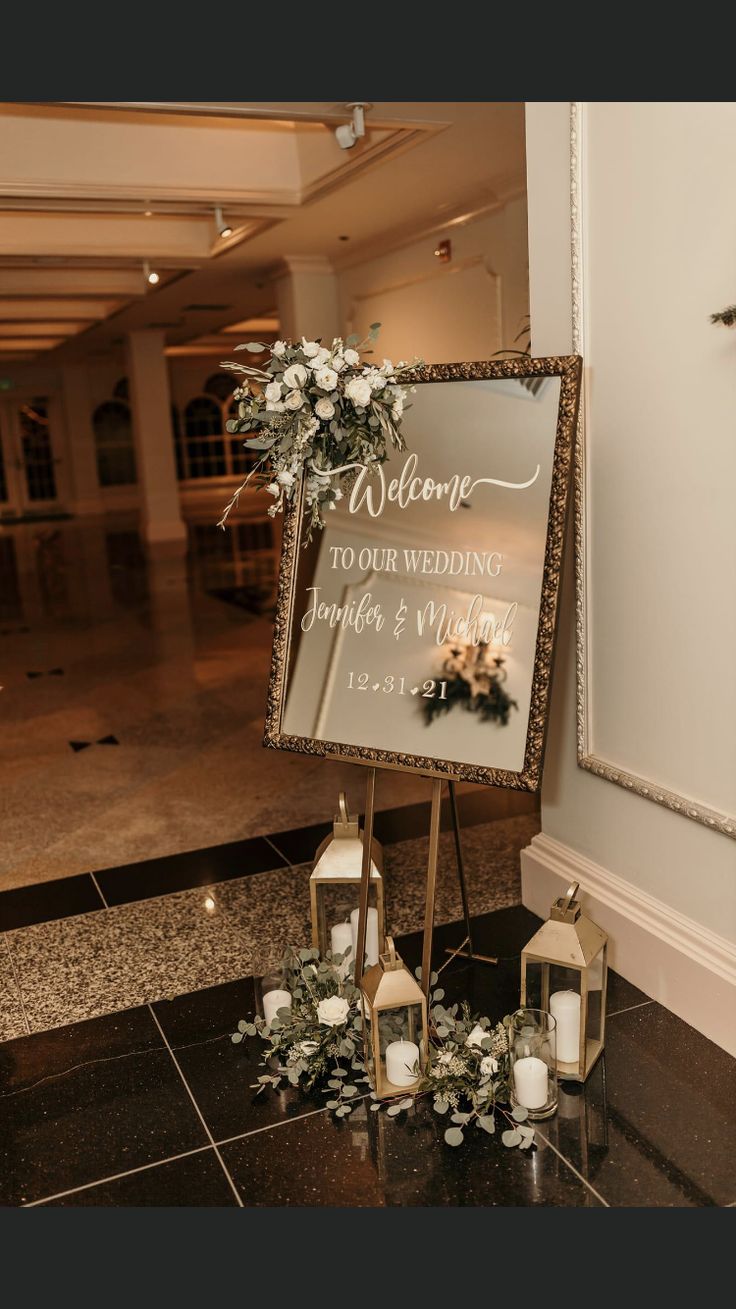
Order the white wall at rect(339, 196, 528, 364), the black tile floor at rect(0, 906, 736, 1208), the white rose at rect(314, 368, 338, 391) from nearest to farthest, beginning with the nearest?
1. the black tile floor at rect(0, 906, 736, 1208)
2. the white rose at rect(314, 368, 338, 391)
3. the white wall at rect(339, 196, 528, 364)

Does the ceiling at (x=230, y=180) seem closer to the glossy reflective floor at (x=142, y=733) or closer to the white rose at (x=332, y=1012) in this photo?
the glossy reflective floor at (x=142, y=733)

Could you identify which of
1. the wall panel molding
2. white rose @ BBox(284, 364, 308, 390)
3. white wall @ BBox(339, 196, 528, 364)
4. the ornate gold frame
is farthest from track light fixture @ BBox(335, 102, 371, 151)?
white rose @ BBox(284, 364, 308, 390)

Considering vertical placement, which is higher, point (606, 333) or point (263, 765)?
point (606, 333)

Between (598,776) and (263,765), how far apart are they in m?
2.24

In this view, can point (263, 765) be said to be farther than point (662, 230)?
Yes

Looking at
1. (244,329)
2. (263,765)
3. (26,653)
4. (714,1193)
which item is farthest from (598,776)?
(244,329)

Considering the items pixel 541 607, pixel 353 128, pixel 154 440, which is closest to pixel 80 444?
pixel 154 440

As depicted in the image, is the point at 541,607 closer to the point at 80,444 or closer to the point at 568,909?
the point at 568,909

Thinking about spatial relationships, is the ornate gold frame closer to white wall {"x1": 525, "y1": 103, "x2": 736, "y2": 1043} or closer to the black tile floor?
white wall {"x1": 525, "y1": 103, "x2": 736, "y2": 1043}

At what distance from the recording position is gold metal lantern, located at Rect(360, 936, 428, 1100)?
90.4 inches

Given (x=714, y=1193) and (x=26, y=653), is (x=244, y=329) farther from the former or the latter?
(x=714, y=1193)

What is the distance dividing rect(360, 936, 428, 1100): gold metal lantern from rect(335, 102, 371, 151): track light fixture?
3.50 meters

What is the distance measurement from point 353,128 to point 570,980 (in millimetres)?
3654

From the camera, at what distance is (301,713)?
2.56 metres
